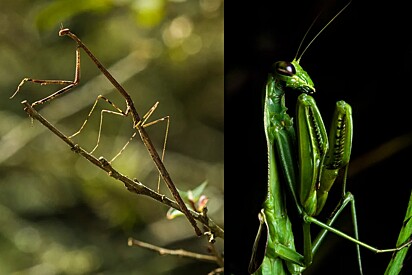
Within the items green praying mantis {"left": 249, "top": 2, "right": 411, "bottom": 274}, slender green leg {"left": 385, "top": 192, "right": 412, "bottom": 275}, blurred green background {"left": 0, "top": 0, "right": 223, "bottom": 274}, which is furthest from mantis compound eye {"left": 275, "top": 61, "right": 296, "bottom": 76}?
blurred green background {"left": 0, "top": 0, "right": 223, "bottom": 274}

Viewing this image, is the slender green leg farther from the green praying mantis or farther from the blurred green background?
the blurred green background

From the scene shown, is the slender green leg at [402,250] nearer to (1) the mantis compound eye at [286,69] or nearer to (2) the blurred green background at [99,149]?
(1) the mantis compound eye at [286,69]

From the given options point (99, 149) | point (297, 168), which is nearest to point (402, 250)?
point (297, 168)

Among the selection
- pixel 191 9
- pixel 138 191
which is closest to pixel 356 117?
pixel 138 191

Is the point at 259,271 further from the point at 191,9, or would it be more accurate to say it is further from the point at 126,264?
the point at 126,264

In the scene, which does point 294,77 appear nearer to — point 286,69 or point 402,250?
point 286,69

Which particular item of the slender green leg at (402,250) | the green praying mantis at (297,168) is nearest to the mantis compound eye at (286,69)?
the green praying mantis at (297,168)
